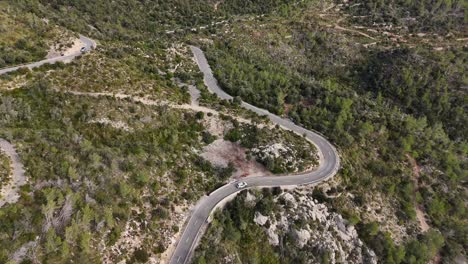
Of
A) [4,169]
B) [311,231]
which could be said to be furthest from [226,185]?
[4,169]

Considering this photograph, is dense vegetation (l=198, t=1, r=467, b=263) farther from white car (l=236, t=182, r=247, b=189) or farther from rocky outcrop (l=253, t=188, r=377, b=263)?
white car (l=236, t=182, r=247, b=189)

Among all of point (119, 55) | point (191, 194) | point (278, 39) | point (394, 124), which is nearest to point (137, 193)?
point (191, 194)

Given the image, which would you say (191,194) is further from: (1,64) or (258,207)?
(1,64)

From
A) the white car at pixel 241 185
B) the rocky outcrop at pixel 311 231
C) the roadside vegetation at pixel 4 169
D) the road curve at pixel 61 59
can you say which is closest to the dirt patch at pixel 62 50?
the road curve at pixel 61 59

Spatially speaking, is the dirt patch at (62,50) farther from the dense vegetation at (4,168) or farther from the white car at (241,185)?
the white car at (241,185)

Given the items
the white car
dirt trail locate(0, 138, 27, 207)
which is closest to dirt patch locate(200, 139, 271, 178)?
the white car
